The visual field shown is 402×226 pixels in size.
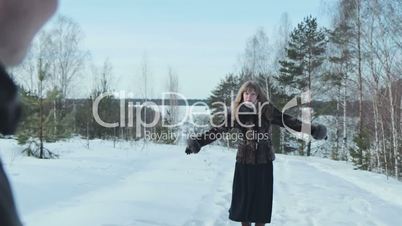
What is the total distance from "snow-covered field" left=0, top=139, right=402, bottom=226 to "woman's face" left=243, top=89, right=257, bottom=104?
1597 millimetres

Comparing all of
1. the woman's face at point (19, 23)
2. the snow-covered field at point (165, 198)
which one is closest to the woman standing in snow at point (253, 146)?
the snow-covered field at point (165, 198)

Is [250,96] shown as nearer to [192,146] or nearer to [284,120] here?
[284,120]

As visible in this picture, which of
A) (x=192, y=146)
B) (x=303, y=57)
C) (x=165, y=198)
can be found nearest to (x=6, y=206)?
(x=192, y=146)

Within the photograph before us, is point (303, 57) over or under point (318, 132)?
over

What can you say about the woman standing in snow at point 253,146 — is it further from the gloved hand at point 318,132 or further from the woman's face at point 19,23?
the woman's face at point 19,23

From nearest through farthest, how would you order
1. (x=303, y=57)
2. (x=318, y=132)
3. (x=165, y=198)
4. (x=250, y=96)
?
(x=250, y=96) → (x=318, y=132) → (x=165, y=198) → (x=303, y=57)

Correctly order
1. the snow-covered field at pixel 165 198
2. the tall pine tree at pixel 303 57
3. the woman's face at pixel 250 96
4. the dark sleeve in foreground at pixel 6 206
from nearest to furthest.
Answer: the dark sleeve in foreground at pixel 6 206 → the woman's face at pixel 250 96 → the snow-covered field at pixel 165 198 → the tall pine tree at pixel 303 57

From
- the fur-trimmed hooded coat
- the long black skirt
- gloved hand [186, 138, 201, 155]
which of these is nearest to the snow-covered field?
the long black skirt

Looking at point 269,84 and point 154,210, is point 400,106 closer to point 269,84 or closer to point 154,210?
point 154,210

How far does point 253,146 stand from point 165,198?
259cm

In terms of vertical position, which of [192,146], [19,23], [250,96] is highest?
[250,96]

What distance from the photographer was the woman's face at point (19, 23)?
27.6 inches

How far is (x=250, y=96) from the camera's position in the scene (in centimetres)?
516

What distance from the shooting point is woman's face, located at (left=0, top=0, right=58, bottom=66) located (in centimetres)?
70
